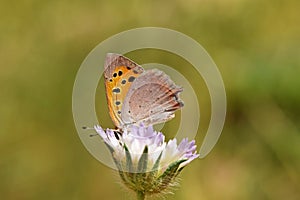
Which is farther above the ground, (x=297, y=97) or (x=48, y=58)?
(x=48, y=58)

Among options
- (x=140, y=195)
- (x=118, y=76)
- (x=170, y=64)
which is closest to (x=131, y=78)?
(x=118, y=76)

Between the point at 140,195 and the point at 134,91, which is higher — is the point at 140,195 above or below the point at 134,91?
below

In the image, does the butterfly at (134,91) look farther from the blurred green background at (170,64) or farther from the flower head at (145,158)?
the blurred green background at (170,64)

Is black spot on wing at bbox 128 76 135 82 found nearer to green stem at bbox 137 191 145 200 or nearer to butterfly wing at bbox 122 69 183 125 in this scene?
butterfly wing at bbox 122 69 183 125

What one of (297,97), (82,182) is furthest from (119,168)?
(297,97)

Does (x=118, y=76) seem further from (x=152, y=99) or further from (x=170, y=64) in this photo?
(x=170, y=64)

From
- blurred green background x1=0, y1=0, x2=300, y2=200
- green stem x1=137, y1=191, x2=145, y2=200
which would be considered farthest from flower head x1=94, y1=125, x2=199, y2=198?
blurred green background x1=0, y1=0, x2=300, y2=200

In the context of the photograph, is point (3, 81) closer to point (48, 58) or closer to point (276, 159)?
point (48, 58)

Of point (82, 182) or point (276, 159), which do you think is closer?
point (82, 182)

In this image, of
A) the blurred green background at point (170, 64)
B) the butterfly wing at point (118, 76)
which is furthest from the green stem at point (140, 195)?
the blurred green background at point (170, 64)
